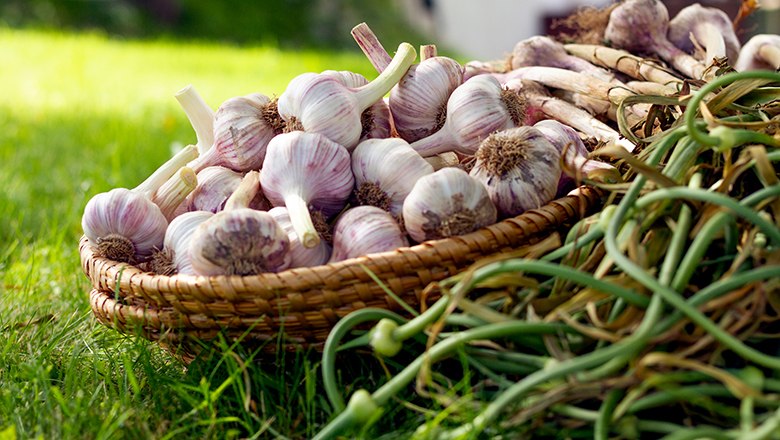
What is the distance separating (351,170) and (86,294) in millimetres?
865

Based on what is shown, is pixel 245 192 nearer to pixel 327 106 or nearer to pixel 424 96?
pixel 327 106

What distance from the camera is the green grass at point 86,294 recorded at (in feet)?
4.77

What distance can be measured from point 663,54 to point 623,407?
4.67 ft

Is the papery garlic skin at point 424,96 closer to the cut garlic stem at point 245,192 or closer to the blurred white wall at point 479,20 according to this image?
the cut garlic stem at point 245,192

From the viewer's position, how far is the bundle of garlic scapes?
4.98 ft

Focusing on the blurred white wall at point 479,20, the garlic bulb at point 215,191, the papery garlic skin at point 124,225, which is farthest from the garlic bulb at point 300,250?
the blurred white wall at point 479,20

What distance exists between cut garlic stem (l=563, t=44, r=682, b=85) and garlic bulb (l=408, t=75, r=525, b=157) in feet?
1.61

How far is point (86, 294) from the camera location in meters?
2.18

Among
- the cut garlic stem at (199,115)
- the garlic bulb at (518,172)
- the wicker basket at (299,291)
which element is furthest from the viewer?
the cut garlic stem at (199,115)

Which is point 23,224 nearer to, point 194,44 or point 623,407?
point 623,407


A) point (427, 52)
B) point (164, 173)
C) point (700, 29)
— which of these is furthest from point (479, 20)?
point (164, 173)

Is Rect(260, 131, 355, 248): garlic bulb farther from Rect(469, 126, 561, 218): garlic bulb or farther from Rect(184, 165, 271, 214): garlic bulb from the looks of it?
Rect(469, 126, 561, 218): garlic bulb

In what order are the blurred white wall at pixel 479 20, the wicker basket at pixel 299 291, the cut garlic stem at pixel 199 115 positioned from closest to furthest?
the wicker basket at pixel 299 291, the cut garlic stem at pixel 199 115, the blurred white wall at pixel 479 20

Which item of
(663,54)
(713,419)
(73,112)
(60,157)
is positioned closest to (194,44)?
(73,112)
